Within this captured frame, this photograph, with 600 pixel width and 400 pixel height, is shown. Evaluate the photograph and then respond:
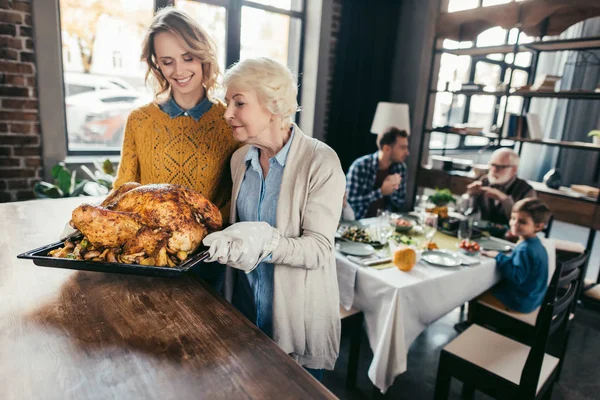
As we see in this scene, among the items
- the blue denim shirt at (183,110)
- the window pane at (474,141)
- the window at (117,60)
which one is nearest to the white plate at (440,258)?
the blue denim shirt at (183,110)

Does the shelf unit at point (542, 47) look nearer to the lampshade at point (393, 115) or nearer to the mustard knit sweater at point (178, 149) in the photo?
the lampshade at point (393, 115)

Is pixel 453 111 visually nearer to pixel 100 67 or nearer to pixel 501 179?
pixel 501 179

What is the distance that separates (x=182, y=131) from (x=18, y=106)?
2347mm

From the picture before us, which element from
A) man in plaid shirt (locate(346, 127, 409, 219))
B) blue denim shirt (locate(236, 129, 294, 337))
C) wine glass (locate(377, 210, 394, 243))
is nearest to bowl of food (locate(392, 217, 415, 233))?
wine glass (locate(377, 210, 394, 243))

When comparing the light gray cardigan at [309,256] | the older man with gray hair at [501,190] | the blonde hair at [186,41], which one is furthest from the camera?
the older man with gray hair at [501,190]

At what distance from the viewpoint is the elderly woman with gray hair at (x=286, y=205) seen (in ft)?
3.78

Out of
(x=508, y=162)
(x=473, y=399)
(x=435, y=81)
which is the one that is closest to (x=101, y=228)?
(x=473, y=399)

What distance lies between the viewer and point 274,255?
1.03m

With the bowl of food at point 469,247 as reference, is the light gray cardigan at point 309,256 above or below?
above

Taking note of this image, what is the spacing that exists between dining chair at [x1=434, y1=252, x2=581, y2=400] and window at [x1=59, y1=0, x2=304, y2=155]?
2.54 meters

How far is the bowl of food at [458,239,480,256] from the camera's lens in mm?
2289

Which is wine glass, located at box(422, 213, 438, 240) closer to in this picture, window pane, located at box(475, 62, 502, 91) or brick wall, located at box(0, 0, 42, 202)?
brick wall, located at box(0, 0, 42, 202)

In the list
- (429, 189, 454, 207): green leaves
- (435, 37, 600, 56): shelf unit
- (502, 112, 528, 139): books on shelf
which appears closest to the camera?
(429, 189, 454, 207): green leaves

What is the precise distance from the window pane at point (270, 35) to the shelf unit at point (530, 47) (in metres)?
1.60
